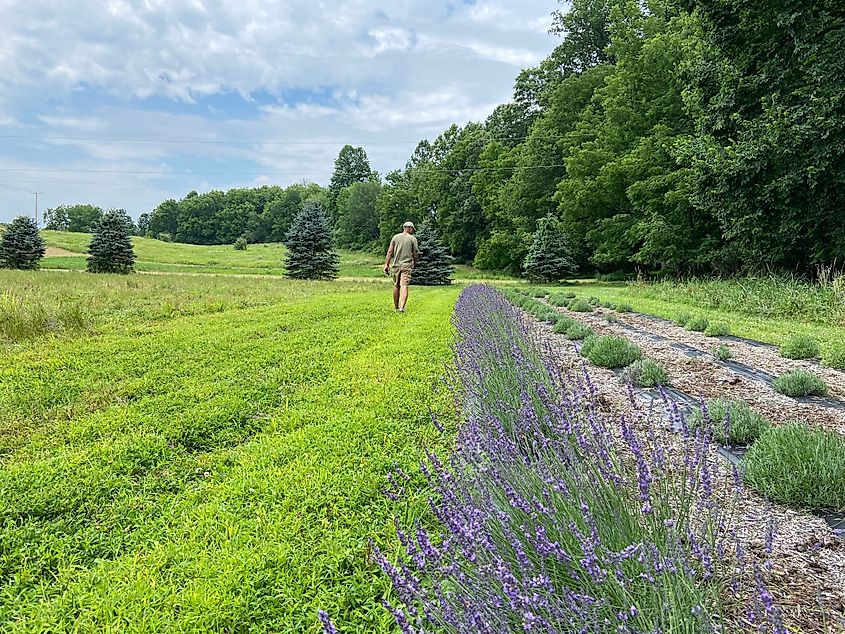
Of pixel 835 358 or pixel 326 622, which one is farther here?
pixel 835 358

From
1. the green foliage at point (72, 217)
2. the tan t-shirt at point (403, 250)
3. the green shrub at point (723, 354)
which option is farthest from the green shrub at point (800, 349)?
the green foliage at point (72, 217)

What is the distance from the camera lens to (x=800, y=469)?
7.06 ft

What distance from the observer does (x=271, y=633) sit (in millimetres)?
1672

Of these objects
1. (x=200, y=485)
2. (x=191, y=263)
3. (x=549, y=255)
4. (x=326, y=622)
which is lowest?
(x=200, y=485)

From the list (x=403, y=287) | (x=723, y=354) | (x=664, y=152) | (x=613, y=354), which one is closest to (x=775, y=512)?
(x=613, y=354)

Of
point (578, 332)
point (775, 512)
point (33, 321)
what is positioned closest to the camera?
point (775, 512)

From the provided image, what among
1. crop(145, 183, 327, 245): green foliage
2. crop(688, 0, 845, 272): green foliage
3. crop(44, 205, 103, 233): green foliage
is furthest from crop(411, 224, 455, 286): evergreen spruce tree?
crop(44, 205, 103, 233): green foliage

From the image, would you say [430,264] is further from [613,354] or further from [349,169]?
[349,169]

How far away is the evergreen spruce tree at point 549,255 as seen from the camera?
2572cm

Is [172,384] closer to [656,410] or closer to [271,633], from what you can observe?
[271,633]

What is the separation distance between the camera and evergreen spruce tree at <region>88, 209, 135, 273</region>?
27.4m

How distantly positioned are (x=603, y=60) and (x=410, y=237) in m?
30.3

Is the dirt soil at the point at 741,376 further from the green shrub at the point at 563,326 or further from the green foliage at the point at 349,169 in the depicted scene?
the green foliage at the point at 349,169

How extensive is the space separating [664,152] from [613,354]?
19.7m
